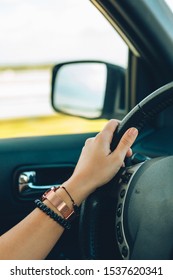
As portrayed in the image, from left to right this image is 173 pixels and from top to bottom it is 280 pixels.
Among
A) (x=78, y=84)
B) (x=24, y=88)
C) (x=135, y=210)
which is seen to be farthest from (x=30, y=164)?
(x=24, y=88)

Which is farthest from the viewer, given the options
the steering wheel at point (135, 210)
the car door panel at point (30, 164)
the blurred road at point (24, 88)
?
the blurred road at point (24, 88)

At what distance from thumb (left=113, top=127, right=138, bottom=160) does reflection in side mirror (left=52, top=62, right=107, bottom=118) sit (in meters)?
0.78

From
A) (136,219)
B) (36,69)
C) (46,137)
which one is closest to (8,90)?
(36,69)

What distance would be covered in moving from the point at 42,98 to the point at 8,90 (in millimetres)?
1438

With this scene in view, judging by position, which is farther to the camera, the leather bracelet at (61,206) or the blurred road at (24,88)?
the blurred road at (24,88)

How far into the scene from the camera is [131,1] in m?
1.51

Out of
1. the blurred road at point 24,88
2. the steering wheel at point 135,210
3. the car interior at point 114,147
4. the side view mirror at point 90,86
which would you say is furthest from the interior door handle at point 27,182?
the blurred road at point 24,88

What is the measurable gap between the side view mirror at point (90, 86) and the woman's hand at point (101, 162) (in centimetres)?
77

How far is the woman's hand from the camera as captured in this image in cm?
135

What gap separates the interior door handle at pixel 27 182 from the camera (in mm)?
2055

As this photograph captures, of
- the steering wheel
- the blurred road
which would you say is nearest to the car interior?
the steering wheel

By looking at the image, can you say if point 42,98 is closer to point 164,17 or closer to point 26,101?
point 26,101

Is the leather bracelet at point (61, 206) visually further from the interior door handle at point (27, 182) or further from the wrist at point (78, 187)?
the interior door handle at point (27, 182)

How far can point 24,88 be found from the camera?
37.6ft
